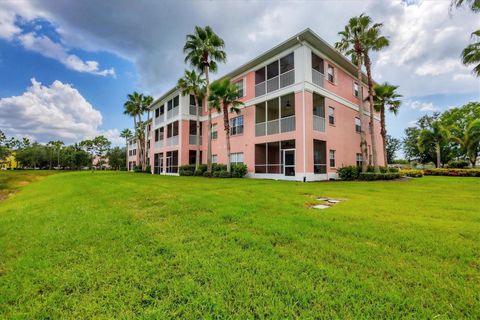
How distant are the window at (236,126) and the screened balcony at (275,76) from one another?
2856 millimetres

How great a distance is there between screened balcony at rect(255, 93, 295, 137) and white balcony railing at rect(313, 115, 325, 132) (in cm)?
158

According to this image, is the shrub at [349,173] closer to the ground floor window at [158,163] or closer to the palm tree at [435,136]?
the palm tree at [435,136]

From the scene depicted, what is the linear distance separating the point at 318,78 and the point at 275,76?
3488 mm

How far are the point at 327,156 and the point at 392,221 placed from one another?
39.0ft

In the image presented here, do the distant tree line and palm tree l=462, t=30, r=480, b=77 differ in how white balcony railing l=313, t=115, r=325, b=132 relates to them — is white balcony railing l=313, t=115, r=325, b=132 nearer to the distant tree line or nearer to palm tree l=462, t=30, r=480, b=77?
palm tree l=462, t=30, r=480, b=77

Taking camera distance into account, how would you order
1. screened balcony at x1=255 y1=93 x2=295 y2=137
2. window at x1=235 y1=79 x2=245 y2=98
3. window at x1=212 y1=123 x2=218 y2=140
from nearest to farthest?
screened balcony at x1=255 y1=93 x2=295 y2=137 → window at x1=235 y1=79 x2=245 y2=98 → window at x1=212 y1=123 x2=218 y2=140

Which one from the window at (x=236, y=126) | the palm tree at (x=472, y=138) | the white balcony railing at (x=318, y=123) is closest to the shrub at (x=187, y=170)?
the window at (x=236, y=126)

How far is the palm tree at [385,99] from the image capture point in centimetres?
1808

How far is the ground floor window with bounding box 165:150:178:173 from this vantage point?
26.0 meters

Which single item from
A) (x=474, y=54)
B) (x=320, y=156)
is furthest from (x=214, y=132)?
(x=474, y=54)

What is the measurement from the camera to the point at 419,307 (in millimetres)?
2033

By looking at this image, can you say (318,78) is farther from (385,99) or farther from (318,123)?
(385,99)

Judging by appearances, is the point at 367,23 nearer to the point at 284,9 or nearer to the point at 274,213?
the point at 284,9

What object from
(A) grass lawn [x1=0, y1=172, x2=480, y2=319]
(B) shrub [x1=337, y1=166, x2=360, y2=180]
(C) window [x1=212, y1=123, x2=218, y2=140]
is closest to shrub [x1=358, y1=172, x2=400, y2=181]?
(B) shrub [x1=337, y1=166, x2=360, y2=180]
